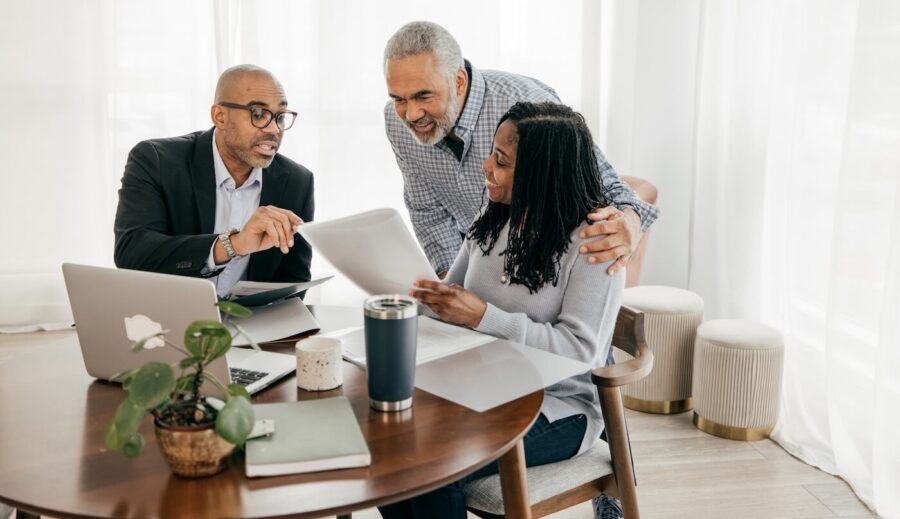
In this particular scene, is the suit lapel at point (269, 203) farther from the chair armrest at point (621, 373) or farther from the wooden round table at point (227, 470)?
the chair armrest at point (621, 373)

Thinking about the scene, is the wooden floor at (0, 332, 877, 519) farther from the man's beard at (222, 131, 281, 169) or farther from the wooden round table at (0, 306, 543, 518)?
the wooden round table at (0, 306, 543, 518)

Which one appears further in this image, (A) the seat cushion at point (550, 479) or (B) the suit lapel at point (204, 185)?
(B) the suit lapel at point (204, 185)

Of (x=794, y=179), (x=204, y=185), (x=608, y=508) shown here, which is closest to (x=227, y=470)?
(x=608, y=508)

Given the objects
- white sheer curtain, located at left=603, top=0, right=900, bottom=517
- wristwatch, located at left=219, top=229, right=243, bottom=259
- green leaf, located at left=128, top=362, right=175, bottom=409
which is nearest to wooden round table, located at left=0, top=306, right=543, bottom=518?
green leaf, located at left=128, top=362, right=175, bottom=409

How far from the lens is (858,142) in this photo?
8.10ft

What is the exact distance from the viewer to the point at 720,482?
2.52 meters

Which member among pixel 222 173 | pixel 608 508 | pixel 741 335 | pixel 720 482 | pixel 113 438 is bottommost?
pixel 720 482

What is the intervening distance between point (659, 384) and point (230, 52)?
263 cm

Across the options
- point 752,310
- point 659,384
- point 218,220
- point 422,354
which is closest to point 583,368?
point 422,354

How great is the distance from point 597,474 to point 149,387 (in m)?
0.93

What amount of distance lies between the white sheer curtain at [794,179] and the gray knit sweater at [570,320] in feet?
3.46

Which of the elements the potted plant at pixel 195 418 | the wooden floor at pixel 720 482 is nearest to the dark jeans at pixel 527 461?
the potted plant at pixel 195 418

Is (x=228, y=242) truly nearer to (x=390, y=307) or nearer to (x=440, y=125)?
(x=440, y=125)

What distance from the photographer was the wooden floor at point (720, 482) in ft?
7.69
